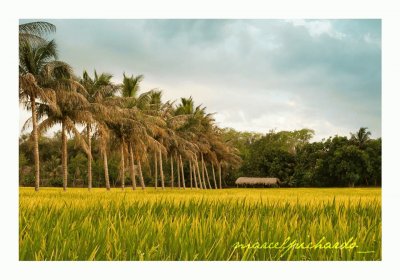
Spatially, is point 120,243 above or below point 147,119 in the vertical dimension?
below

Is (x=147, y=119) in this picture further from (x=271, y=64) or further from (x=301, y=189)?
(x=271, y=64)

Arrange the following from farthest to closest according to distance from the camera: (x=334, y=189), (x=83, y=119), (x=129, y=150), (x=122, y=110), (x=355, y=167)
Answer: (x=129, y=150) → (x=122, y=110) → (x=83, y=119) → (x=334, y=189) → (x=355, y=167)

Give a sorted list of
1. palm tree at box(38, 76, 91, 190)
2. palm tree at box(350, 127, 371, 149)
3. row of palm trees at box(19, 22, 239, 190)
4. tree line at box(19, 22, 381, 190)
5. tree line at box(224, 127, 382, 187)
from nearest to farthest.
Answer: palm tree at box(350, 127, 371, 149) < tree line at box(224, 127, 382, 187) < tree line at box(19, 22, 381, 190) < row of palm trees at box(19, 22, 239, 190) < palm tree at box(38, 76, 91, 190)

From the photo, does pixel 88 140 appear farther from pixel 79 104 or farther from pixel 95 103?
pixel 95 103

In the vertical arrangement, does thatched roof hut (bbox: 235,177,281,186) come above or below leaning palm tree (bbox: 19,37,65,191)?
below

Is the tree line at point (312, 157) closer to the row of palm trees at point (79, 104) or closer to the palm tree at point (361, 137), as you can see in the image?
the palm tree at point (361, 137)

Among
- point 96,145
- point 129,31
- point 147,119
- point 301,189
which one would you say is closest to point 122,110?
point 147,119

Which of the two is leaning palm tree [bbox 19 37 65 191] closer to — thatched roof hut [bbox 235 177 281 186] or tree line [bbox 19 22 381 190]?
tree line [bbox 19 22 381 190]

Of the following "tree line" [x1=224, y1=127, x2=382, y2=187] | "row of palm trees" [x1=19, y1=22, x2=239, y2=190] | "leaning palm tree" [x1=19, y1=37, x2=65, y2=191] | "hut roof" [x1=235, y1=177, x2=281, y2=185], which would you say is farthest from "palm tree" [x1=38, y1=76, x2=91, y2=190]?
"hut roof" [x1=235, y1=177, x2=281, y2=185]

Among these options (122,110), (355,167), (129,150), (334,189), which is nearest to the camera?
(355,167)

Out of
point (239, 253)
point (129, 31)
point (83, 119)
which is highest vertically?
point (129, 31)
